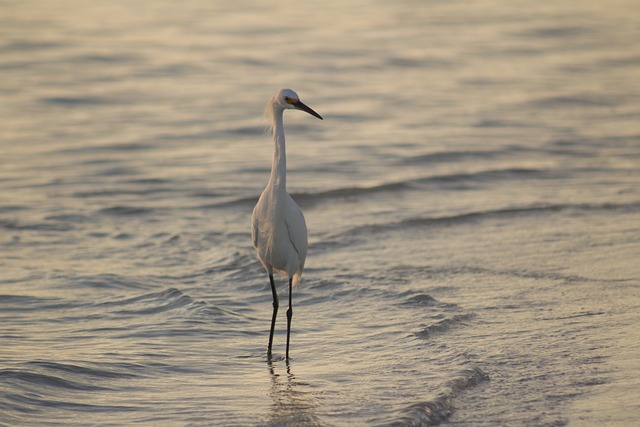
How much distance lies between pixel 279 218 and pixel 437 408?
1767 millimetres

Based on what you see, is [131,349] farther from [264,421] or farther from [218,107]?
[218,107]

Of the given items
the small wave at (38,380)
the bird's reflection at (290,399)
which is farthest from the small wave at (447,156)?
the small wave at (38,380)

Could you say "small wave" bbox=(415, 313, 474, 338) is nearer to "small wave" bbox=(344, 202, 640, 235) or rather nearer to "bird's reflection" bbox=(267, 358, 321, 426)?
"bird's reflection" bbox=(267, 358, 321, 426)

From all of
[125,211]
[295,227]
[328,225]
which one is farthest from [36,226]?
[295,227]

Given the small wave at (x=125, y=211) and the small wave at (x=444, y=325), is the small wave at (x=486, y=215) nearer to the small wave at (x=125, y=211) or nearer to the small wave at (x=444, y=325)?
the small wave at (x=125, y=211)

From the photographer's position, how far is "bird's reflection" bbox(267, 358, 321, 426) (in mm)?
5641

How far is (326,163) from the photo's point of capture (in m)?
13.3

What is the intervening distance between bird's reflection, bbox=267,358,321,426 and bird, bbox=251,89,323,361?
0.40 metres

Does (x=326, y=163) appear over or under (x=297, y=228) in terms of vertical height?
under

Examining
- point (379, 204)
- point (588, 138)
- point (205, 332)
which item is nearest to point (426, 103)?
point (588, 138)

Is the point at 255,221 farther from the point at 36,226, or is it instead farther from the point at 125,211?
the point at 125,211

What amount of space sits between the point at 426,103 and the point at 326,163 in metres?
3.78

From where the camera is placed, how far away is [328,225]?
10.6 metres

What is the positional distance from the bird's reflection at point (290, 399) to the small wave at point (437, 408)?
0.49 metres
